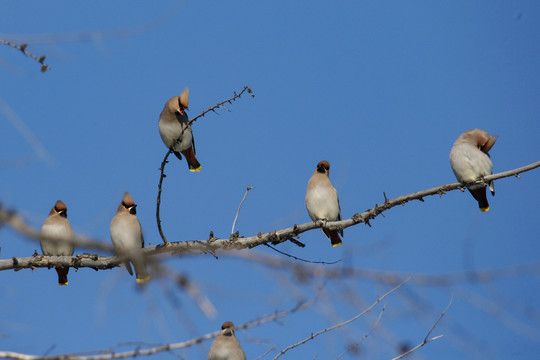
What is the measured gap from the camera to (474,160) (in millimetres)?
7309

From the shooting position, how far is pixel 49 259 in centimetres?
604

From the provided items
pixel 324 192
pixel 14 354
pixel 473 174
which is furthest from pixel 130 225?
pixel 14 354

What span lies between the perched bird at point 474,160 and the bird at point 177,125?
3.13 meters

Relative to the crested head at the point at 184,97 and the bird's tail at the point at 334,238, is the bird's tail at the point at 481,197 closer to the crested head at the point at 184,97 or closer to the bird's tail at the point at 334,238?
the bird's tail at the point at 334,238

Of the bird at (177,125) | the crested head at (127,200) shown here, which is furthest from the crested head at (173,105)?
the crested head at (127,200)

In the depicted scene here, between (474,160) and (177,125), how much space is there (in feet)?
11.2

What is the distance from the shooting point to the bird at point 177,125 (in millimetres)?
7465

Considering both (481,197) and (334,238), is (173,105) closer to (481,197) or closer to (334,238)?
(334,238)

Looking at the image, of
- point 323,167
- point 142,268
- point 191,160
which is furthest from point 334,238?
point 142,268

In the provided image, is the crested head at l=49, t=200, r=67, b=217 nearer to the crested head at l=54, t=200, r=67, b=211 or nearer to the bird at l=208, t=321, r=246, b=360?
the crested head at l=54, t=200, r=67, b=211

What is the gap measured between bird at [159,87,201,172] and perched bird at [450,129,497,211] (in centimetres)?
313

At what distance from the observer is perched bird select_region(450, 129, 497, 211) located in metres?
7.29

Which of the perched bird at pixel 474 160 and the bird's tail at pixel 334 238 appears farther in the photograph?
the bird's tail at pixel 334 238

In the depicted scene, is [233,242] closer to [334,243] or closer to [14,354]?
[334,243]
